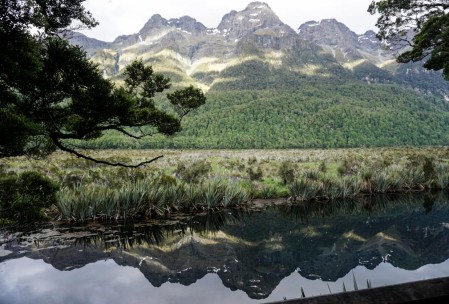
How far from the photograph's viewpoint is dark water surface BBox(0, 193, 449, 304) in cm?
729

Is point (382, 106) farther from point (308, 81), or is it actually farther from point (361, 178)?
point (361, 178)

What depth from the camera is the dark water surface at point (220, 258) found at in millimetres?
7293

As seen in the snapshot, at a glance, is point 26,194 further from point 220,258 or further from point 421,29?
point 421,29

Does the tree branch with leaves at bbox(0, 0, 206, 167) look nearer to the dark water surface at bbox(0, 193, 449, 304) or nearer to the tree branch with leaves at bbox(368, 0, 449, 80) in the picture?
the dark water surface at bbox(0, 193, 449, 304)

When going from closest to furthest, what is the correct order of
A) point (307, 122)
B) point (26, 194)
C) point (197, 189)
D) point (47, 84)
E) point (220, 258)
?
1. point (47, 84)
2. point (26, 194)
3. point (220, 258)
4. point (197, 189)
5. point (307, 122)

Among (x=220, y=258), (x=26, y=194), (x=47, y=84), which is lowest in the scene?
(x=220, y=258)

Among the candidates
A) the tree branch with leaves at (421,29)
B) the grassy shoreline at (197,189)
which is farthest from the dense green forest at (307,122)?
the tree branch with leaves at (421,29)

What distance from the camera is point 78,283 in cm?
773

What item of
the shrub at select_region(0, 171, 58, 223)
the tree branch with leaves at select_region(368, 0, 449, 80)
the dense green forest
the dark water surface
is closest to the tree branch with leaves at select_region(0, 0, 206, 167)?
the shrub at select_region(0, 171, 58, 223)

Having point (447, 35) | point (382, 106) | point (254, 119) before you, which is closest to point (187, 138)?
point (254, 119)

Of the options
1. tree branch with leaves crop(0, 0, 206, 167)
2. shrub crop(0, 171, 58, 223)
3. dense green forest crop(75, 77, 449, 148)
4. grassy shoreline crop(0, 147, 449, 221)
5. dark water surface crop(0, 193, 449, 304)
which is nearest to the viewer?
tree branch with leaves crop(0, 0, 206, 167)

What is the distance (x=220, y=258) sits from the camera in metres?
9.48

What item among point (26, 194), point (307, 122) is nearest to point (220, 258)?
point (26, 194)

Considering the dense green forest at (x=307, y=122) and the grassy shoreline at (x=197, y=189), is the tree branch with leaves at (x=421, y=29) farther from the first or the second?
the dense green forest at (x=307, y=122)
